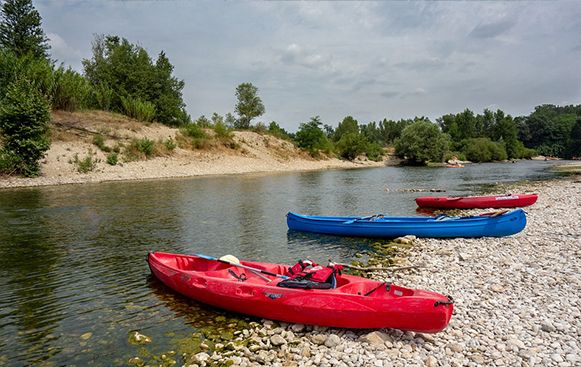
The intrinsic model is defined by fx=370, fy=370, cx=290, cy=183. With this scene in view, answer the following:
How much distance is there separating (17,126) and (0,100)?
4.64 m

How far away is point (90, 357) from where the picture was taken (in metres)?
6.95

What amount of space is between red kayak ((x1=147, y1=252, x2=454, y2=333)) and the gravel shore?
0.31 m

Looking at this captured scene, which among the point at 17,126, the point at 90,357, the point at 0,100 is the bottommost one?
the point at 90,357

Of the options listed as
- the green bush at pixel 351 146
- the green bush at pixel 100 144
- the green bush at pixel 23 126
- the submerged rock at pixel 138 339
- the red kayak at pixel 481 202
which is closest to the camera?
the submerged rock at pixel 138 339

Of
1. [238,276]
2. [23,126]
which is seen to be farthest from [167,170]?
[238,276]

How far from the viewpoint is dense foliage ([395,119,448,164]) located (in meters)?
89.1

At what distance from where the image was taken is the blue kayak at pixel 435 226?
14.9m

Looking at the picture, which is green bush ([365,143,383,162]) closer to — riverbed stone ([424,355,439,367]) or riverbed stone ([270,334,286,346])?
riverbed stone ([270,334,286,346])

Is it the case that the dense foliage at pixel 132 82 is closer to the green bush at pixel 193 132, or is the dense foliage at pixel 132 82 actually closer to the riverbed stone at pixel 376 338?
the green bush at pixel 193 132

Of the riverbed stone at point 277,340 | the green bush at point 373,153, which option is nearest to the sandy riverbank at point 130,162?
the green bush at point 373,153

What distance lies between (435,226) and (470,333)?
872 centimetres

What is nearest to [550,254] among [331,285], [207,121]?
A: [331,285]

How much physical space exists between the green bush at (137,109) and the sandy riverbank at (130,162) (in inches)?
77.7

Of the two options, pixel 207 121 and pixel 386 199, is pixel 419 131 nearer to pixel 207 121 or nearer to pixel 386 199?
pixel 207 121
